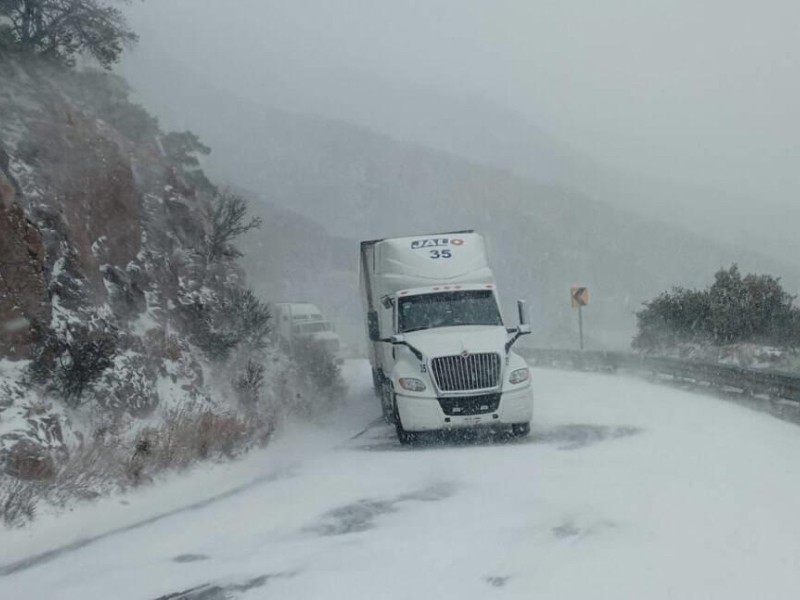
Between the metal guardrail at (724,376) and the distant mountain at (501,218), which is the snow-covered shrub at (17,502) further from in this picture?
the distant mountain at (501,218)

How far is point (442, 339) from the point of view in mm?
13938

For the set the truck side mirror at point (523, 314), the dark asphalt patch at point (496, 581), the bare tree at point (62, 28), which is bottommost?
the dark asphalt patch at point (496, 581)

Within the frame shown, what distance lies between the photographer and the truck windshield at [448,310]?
1498 centimetres

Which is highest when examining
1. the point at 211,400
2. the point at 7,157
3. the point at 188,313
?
the point at 7,157

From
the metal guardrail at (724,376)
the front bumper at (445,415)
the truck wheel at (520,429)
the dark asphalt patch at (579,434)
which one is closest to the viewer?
the dark asphalt patch at (579,434)

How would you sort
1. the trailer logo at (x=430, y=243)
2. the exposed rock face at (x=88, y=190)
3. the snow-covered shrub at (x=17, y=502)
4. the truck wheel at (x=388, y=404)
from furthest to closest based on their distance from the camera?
the trailer logo at (x=430, y=243) < the truck wheel at (x=388, y=404) < the exposed rock face at (x=88, y=190) < the snow-covered shrub at (x=17, y=502)

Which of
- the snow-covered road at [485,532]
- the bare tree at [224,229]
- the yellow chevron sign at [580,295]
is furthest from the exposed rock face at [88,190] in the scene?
the yellow chevron sign at [580,295]

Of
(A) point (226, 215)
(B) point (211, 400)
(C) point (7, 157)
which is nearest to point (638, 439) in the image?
(B) point (211, 400)

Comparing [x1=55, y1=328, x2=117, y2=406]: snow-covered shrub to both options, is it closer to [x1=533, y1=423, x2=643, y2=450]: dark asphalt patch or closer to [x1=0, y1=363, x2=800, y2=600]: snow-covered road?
[x1=0, y1=363, x2=800, y2=600]: snow-covered road

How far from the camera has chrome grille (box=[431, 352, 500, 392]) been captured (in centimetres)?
1330

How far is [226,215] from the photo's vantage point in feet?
71.6

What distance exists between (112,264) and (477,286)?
697 cm

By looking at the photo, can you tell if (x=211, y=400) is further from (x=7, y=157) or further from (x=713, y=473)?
(x=713, y=473)

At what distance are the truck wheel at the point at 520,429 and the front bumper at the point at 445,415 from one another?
37 centimetres
